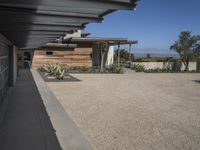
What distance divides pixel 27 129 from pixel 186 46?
2802cm

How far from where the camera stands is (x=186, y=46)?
31.5 m

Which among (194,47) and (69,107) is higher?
(194,47)

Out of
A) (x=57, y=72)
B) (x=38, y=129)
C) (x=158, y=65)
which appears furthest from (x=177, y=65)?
(x=38, y=129)

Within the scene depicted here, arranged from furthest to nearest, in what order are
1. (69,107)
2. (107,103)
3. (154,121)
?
(107,103) < (69,107) < (154,121)

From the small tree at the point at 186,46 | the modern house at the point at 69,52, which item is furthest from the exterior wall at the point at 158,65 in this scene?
the modern house at the point at 69,52

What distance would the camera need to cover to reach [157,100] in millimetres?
11180

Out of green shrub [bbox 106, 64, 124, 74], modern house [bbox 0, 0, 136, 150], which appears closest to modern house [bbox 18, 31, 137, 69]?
green shrub [bbox 106, 64, 124, 74]

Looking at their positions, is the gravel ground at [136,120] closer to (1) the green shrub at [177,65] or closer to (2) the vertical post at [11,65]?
(2) the vertical post at [11,65]

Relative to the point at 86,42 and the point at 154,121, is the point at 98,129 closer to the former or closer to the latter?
the point at 154,121

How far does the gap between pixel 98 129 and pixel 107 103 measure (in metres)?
3.62

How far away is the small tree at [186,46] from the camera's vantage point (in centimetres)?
3064

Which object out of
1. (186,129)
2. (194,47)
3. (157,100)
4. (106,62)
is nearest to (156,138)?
(186,129)

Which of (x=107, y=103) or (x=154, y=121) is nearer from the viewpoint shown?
(x=154, y=121)

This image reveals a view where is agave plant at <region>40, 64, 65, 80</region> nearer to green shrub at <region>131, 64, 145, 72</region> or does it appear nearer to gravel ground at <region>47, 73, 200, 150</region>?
gravel ground at <region>47, 73, 200, 150</region>
